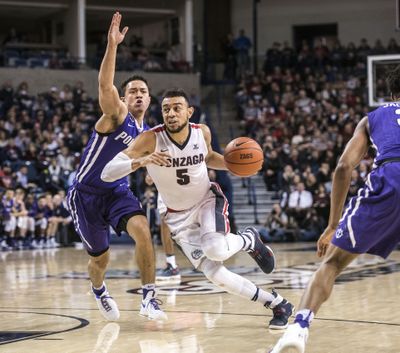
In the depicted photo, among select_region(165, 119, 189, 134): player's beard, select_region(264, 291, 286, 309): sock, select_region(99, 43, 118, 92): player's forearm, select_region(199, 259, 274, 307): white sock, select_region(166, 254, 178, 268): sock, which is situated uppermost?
select_region(99, 43, 118, 92): player's forearm

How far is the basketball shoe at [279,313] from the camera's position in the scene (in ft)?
21.1

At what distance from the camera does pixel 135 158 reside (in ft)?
Answer: 21.1

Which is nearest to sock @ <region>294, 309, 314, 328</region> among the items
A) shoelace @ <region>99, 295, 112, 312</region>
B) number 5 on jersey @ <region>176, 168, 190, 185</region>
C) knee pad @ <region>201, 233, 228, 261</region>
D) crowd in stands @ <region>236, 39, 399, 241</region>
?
knee pad @ <region>201, 233, 228, 261</region>

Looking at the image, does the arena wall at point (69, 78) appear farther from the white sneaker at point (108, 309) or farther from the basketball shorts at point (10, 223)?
the white sneaker at point (108, 309)

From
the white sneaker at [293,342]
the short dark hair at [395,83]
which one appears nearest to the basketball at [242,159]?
the short dark hair at [395,83]

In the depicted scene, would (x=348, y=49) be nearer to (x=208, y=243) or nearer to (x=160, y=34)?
(x=160, y=34)

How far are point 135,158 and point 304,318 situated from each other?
84.2 inches

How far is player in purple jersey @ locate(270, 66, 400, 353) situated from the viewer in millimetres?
4809

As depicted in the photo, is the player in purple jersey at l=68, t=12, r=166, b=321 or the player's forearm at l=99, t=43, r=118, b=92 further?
the player in purple jersey at l=68, t=12, r=166, b=321

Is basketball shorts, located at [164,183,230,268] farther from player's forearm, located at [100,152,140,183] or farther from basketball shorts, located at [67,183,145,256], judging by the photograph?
player's forearm, located at [100,152,140,183]

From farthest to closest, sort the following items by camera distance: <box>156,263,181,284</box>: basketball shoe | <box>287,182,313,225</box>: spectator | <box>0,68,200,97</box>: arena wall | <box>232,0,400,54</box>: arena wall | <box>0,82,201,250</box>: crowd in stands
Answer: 1. <box>232,0,400,54</box>: arena wall
2. <box>0,68,200,97</box>: arena wall
3. <box>287,182,313,225</box>: spectator
4. <box>0,82,201,250</box>: crowd in stands
5. <box>156,263,181,284</box>: basketball shoe

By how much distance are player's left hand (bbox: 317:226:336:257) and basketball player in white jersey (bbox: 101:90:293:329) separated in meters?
1.41

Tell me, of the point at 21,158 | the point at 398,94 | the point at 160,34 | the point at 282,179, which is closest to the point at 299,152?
the point at 282,179

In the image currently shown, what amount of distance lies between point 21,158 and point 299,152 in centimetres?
622
